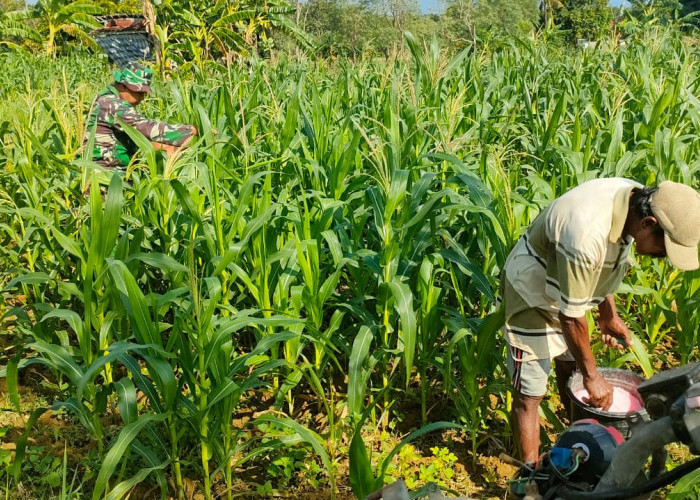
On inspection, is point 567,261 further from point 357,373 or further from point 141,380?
point 141,380

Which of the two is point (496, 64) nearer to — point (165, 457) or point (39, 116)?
point (39, 116)

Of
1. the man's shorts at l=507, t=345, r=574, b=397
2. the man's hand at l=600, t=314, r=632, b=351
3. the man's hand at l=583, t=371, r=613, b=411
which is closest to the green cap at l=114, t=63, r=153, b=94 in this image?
the man's shorts at l=507, t=345, r=574, b=397

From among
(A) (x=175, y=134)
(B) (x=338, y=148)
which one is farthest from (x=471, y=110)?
(A) (x=175, y=134)

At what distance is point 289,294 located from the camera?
129 inches

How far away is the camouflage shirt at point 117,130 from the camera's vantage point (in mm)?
4453

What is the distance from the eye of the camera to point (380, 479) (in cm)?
193

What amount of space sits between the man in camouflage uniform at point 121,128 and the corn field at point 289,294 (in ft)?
0.88

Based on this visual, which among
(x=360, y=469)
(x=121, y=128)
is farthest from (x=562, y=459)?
(x=121, y=128)

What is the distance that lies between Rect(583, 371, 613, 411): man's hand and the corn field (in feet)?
1.48

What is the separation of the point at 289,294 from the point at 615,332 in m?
1.53

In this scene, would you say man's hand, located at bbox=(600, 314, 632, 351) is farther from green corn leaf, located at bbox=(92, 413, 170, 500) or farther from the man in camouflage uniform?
the man in camouflage uniform

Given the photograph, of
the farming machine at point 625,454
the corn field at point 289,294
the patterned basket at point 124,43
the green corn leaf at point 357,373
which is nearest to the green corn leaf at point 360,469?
the corn field at point 289,294

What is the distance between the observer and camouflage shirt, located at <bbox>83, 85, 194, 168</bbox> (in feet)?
14.6

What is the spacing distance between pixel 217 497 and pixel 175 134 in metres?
2.64
